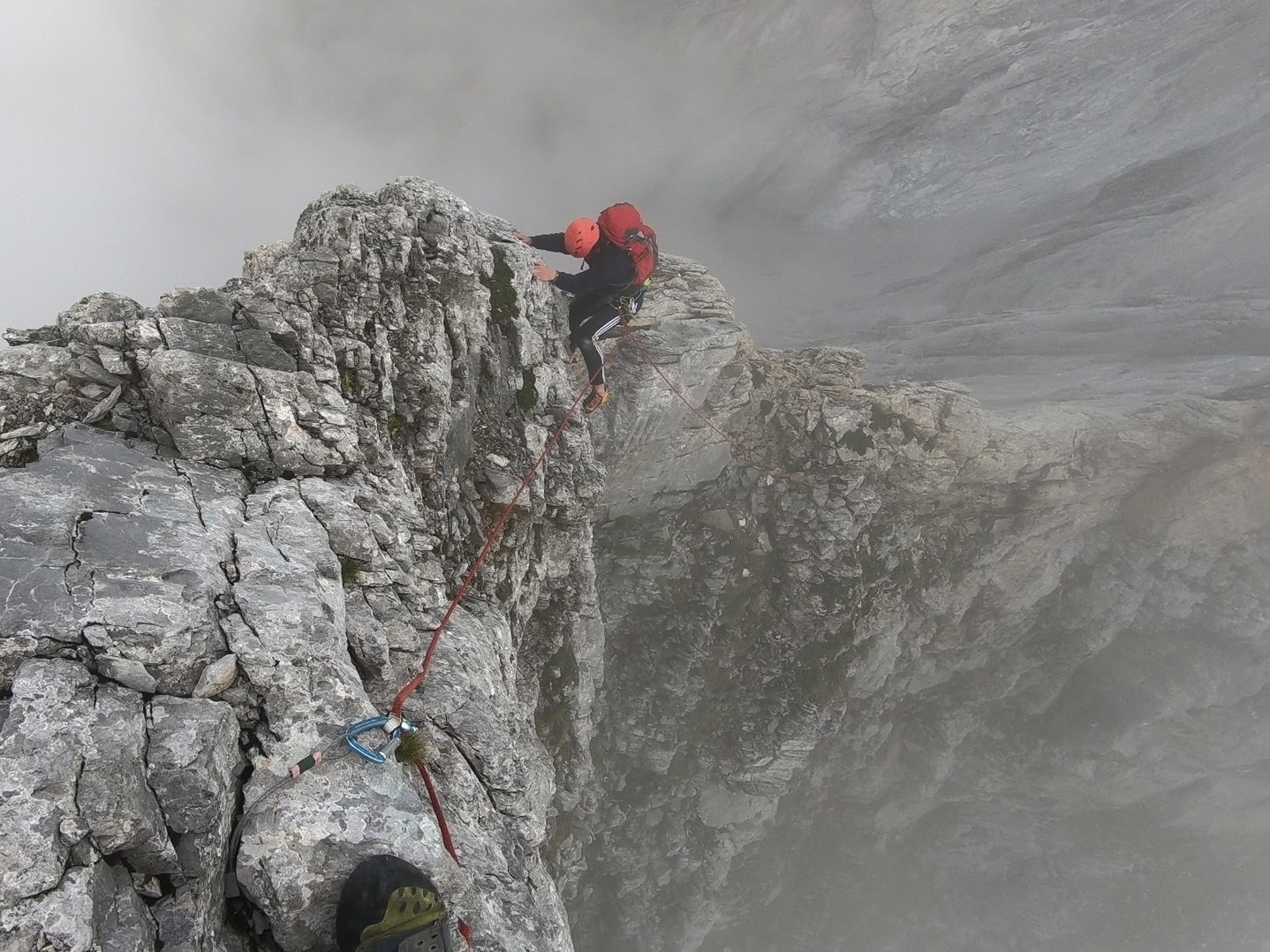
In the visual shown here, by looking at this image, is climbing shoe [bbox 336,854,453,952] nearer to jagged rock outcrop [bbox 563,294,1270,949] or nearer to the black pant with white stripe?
the black pant with white stripe

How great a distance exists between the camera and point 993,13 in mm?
32438

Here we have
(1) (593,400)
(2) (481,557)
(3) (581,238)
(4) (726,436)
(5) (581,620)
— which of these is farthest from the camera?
(4) (726,436)

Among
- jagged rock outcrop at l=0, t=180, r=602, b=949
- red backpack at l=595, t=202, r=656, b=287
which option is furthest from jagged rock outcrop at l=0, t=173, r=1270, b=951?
red backpack at l=595, t=202, r=656, b=287

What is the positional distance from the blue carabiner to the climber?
9.94 m

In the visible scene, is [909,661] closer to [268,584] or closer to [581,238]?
[581,238]

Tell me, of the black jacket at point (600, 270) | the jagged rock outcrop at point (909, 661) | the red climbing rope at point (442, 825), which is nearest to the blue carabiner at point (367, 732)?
the red climbing rope at point (442, 825)

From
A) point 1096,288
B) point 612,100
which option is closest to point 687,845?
point 1096,288

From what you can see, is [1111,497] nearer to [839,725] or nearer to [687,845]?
[839,725]

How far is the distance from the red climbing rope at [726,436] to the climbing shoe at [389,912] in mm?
14696

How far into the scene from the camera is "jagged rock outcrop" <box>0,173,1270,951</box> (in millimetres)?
5461

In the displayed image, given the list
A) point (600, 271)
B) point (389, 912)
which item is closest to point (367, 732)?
point (389, 912)

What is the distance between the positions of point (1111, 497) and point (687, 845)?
23203mm

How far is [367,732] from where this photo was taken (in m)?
6.54

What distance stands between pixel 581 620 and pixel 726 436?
28.9 feet
